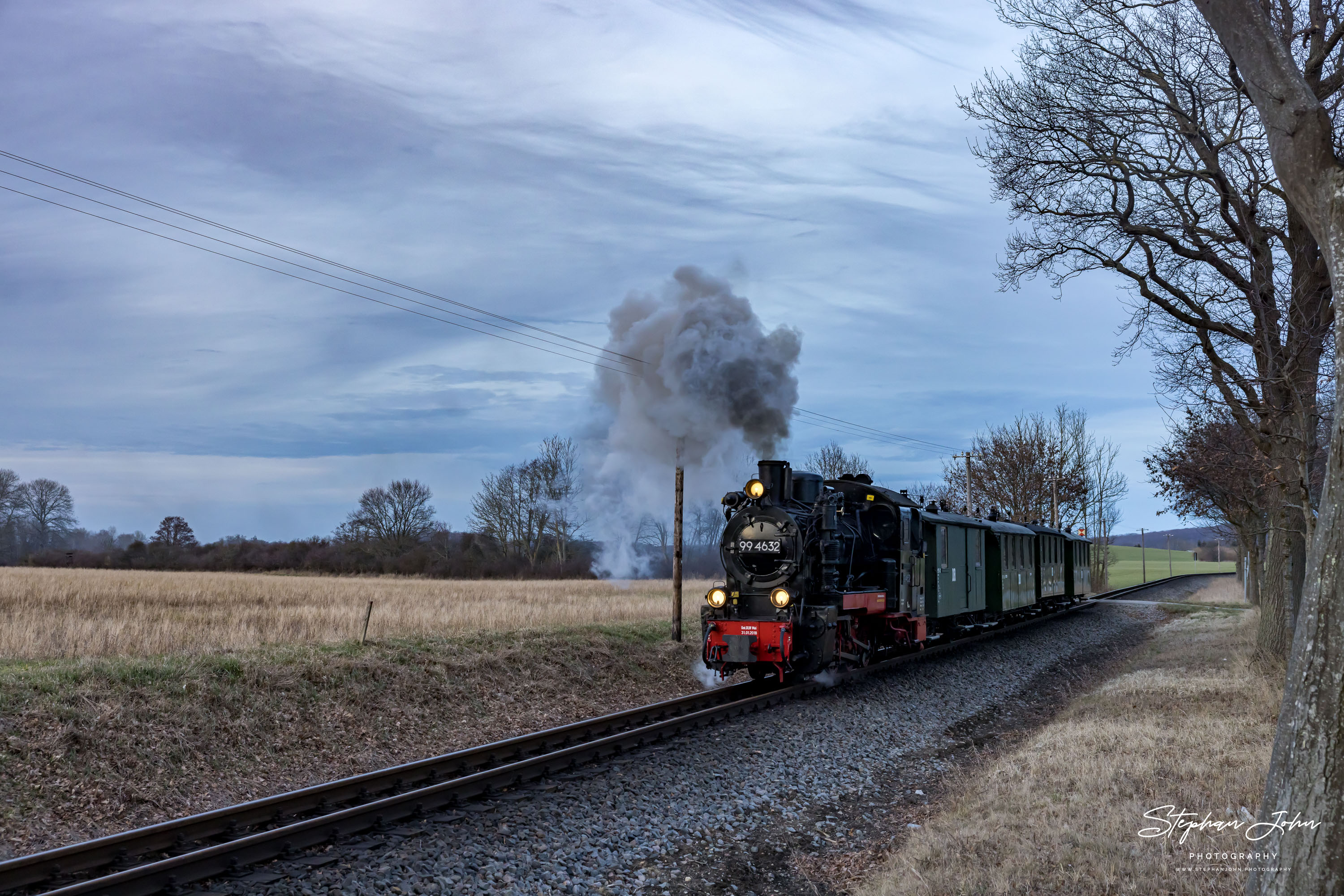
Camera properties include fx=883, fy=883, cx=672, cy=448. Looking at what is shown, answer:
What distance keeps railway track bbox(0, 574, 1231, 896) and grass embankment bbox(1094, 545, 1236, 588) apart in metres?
57.7

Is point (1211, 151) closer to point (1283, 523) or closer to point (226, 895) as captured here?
point (1283, 523)

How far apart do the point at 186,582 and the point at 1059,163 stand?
95.0 feet

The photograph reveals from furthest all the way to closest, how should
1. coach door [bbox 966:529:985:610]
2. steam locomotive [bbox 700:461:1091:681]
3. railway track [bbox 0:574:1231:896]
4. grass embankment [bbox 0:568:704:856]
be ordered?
coach door [bbox 966:529:985:610]
steam locomotive [bbox 700:461:1091:681]
grass embankment [bbox 0:568:704:856]
railway track [bbox 0:574:1231:896]

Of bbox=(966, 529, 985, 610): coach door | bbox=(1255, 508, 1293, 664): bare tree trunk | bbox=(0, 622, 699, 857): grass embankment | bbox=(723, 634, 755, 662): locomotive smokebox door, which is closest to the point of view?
bbox=(0, 622, 699, 857): grass embankment

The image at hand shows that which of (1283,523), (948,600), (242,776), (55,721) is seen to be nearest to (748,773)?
(242,776)

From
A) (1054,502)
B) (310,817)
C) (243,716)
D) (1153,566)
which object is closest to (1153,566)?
(1153,566)

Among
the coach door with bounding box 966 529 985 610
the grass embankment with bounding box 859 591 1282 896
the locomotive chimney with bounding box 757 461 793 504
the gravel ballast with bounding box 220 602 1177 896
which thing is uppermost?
the locomotive chimney with bounding box 757 461 793 504

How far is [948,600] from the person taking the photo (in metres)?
17.6

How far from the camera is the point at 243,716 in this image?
30.5 ft

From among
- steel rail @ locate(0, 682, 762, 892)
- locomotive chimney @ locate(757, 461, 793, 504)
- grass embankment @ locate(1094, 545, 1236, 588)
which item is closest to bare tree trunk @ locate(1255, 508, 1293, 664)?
locomotive chimney @ locate(757, 461, 793, 504)

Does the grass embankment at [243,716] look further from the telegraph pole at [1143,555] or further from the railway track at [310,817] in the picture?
the telegraph pole at [1143,555]

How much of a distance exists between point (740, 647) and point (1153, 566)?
10811cm

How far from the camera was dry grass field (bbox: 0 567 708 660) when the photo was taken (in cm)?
1135

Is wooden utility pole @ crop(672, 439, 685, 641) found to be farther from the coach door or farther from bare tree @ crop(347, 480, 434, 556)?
bare tree @ crop(347, 480, 434, 556)
